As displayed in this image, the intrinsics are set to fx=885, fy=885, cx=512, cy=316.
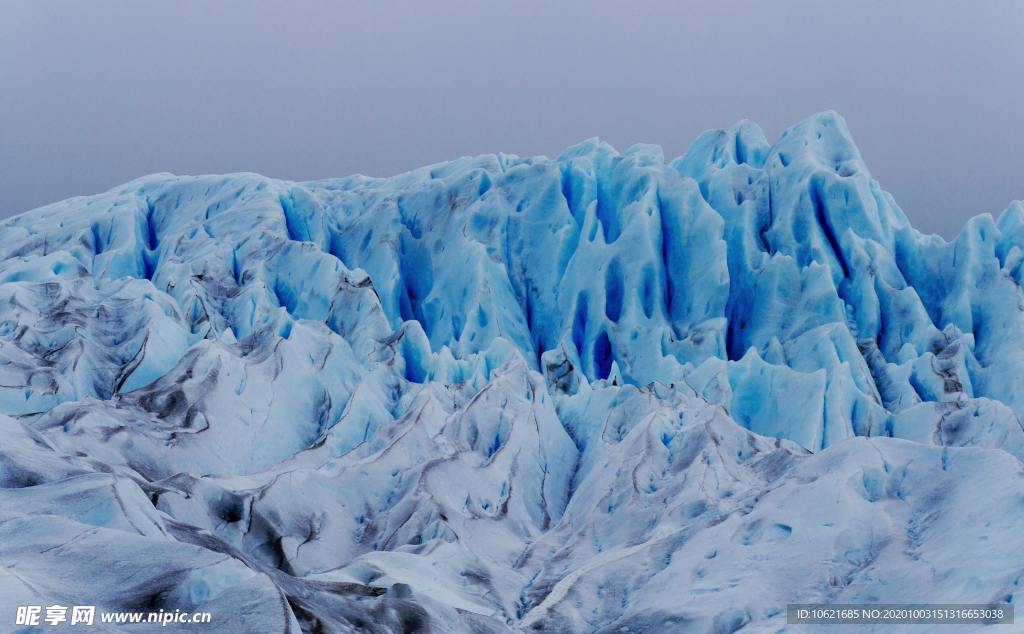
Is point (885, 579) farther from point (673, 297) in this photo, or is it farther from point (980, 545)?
point (673, 297)

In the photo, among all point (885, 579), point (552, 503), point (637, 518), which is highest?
point (885, 579)

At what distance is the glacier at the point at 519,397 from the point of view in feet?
26.5

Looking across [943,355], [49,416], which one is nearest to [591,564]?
[49,416]

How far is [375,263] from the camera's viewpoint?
24.5 metres

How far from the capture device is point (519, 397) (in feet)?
48.8

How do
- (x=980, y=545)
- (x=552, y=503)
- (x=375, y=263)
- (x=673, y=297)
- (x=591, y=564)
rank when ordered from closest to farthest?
(x=980, y=545) → (x=591, y=564) → (x=552, y=503) → (x=673, y=297) → (x=375, y=263)

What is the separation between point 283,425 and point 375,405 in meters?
1.59

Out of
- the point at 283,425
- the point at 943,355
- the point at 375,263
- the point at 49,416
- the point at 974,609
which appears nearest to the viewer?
the point at 974,609

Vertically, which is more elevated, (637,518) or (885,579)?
(885,579)

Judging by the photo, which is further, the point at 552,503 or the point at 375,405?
the point at 375,405

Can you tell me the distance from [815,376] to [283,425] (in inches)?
379

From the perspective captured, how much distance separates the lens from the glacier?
8.06m

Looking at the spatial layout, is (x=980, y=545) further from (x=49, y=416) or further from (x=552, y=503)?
(x=49, y=416)

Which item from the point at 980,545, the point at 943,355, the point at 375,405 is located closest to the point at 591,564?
the point at 980,545
